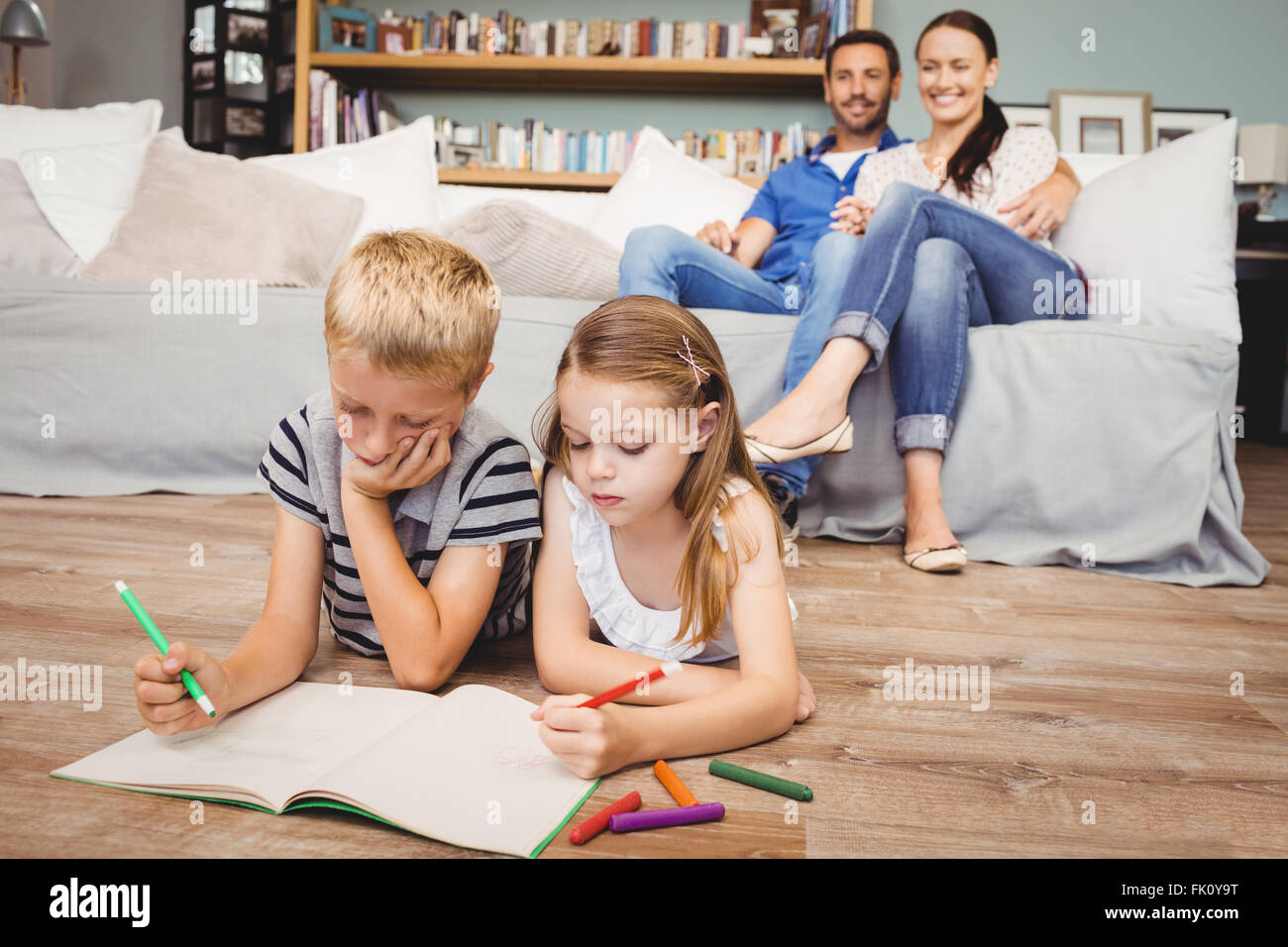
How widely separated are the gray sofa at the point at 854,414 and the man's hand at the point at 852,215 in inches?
8.7

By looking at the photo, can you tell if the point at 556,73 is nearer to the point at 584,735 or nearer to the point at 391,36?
the point at 391,36

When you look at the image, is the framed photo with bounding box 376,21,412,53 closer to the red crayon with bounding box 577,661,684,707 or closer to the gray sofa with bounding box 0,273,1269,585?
the gray sofa with bounding box 0,273,1269,585

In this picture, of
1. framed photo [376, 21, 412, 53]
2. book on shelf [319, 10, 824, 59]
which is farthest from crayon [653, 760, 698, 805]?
framed photo [376, 21, 412, 53]

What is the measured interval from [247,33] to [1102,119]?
141 inches

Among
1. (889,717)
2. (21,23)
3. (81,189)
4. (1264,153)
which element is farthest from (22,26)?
(1264,153)

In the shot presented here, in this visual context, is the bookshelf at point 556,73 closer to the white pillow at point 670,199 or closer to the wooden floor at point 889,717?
the white pillow at point 670,199

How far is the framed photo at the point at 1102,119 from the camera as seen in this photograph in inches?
151

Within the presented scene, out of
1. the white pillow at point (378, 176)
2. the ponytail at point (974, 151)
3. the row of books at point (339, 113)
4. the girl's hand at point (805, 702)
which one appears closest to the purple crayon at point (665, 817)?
the girl's hand at point (805, 702)

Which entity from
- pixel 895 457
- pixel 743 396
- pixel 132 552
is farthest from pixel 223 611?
pixel 895 457

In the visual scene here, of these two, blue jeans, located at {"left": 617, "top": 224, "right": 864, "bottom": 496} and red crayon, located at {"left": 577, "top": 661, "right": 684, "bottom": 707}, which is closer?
red crayon, located at {"left": 577, "top": 661, "right": 684, "bottom": 707}

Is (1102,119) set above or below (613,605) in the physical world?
above

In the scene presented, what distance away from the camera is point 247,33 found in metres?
3.96

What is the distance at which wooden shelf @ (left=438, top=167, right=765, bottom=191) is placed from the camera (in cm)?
367

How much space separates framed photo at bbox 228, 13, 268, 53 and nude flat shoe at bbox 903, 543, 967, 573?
3.73 metres
